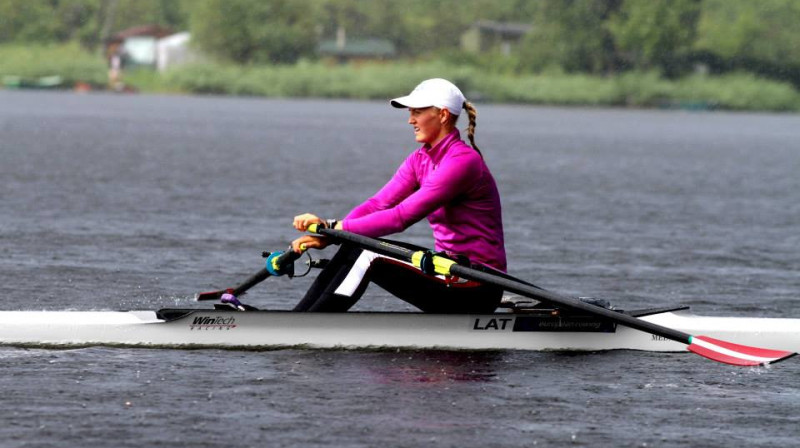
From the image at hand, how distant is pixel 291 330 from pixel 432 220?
4.36 ft

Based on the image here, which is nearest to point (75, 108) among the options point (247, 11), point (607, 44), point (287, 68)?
point (287, 68)

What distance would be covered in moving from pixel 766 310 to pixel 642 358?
12.1 feet

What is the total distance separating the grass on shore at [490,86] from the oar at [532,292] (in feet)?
398

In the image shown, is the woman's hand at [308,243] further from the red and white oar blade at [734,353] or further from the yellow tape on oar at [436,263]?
the red and white oar blade at [734,353]

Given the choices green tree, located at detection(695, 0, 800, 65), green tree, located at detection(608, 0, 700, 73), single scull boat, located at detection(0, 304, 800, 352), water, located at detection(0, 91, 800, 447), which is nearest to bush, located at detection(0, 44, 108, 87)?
green tree, located at detection(608, 0, 700, 73)

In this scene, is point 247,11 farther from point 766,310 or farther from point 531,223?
point 766,310

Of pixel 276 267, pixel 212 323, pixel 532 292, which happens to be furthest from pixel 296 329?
pixel 532 292

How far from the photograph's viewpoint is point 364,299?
15.3 meters

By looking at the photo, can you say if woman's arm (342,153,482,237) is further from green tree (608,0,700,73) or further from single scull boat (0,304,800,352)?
green tree (608,0,700,73)

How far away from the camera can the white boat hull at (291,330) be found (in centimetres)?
1132

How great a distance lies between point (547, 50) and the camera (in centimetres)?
14950

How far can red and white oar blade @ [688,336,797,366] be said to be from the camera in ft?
35.9

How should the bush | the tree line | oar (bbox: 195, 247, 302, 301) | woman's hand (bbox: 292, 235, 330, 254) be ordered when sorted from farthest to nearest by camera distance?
the tree line → the bush → oar (bbox: 195, 247, 302, 301) → woman's hand (bbox: 292, 235, 330, 254)

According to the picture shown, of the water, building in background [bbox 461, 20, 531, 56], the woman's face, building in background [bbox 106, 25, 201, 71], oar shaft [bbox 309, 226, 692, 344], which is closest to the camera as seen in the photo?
the water
